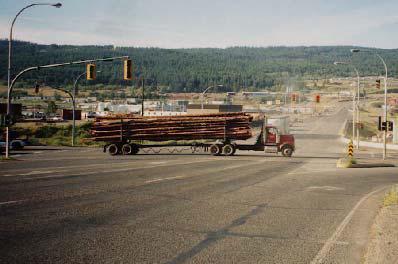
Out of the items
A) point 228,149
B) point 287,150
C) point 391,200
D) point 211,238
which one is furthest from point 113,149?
point 211,238

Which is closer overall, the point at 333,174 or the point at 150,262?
the point at 150,262

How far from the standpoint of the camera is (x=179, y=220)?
10375 millimetres

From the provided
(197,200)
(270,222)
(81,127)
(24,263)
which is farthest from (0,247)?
(81,127)

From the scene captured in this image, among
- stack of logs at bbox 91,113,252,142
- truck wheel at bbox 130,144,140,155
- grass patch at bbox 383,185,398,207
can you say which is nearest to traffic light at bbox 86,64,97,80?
stack of logs at bbox 91,113,252,142

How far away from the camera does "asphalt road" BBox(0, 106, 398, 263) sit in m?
7.68

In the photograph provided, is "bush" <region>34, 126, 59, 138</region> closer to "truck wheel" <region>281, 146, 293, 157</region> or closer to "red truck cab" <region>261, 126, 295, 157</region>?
"red truck cab" <region>261, 126, 295, 157</region>

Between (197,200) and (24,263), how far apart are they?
698 centimetres

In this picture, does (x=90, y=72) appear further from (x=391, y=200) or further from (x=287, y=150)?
(x=391, y=200)

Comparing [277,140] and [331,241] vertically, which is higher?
[277,140]

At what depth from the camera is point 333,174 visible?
23234 mm

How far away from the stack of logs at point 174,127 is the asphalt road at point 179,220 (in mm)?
17490

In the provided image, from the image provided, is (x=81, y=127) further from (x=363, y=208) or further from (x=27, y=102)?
(x=27, y=102)

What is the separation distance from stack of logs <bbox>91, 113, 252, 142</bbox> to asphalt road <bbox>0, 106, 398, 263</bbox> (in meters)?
17.5

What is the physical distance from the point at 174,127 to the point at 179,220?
2605 centimetres
